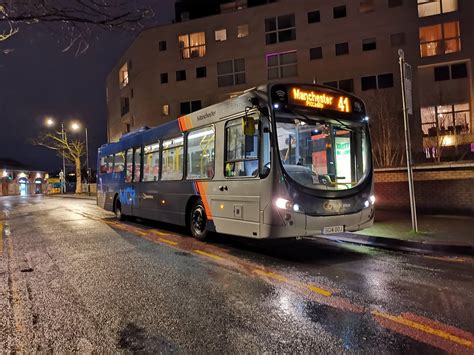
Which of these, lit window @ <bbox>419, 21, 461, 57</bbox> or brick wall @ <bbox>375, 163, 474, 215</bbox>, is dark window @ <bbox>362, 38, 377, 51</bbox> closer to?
lit window @ <bbox>419, 21, 461, 57</bbox>

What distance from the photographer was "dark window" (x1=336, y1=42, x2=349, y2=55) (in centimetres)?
3002

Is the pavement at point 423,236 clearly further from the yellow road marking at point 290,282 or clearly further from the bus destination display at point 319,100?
the yellow road marking at point 290,282

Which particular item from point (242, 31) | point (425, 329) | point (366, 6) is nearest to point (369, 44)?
point (366, 6)

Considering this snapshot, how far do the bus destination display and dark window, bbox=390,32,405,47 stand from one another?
23588 mm

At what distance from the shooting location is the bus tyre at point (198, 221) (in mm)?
9578

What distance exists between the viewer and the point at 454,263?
6996mm

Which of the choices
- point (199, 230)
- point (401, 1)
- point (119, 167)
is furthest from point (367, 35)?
point (199, 230)

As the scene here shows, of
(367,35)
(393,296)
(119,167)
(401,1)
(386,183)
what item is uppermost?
(401,1)

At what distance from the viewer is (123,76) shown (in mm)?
44688

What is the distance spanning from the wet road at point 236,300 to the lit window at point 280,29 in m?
26.6

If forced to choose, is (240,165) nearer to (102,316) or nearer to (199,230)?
(199,230)

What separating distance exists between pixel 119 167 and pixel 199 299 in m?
10.9

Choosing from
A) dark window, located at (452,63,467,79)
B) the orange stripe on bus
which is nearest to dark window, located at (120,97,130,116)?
dark window, located at (452,63,467,79)

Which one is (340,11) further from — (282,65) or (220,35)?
(220,35)
